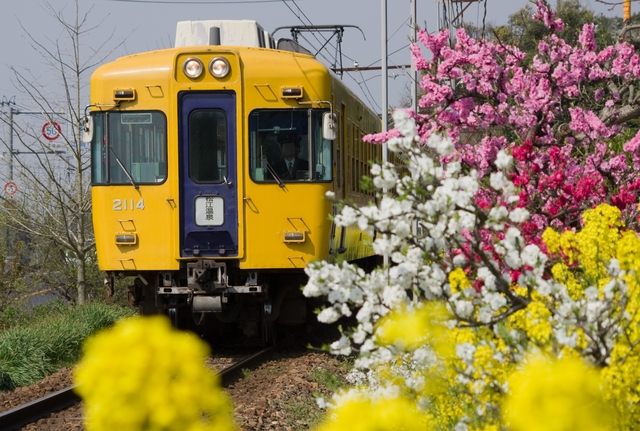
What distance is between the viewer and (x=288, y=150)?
10.9 m

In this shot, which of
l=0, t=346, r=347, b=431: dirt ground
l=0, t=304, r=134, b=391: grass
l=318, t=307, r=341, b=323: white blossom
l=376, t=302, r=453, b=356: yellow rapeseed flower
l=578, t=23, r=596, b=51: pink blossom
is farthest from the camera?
l=0, t=304, r=134, b=391: grass

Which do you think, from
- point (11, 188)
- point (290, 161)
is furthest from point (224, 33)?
point (11, 188)

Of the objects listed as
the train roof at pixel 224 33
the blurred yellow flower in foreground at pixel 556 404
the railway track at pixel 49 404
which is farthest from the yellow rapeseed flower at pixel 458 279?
the train roof at pixel 224 33

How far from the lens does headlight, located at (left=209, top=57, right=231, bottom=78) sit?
1094 cm

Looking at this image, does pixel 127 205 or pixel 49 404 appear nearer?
pixel 49 404

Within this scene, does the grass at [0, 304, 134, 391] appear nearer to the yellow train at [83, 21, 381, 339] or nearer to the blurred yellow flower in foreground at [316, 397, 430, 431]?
the yellow train at [83, 21, 381, 339]

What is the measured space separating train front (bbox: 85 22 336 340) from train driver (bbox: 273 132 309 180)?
1 cm

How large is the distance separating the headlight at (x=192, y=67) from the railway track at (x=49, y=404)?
3129mm

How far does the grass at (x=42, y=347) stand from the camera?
10297 mm

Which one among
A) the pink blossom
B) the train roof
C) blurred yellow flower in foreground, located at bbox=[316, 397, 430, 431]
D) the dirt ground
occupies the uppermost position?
the train roof

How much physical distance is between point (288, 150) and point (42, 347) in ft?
11.3

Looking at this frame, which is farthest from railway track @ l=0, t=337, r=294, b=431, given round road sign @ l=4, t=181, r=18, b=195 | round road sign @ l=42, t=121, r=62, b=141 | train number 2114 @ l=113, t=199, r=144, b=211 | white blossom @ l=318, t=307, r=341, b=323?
round road sign @ l=4, t=181, r=18, b=195

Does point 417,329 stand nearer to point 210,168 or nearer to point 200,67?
point 210,168

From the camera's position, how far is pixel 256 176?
1088 cm
